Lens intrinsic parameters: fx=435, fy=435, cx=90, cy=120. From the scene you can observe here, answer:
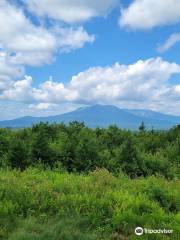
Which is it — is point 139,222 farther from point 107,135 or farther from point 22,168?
point 107,135

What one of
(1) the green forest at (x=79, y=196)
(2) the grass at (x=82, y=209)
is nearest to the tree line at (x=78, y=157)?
(1) the green forest at (x=79, y=196)

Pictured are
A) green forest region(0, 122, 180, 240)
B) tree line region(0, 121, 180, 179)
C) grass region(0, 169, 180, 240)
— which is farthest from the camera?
tree line region(0, 121, 180, 179)

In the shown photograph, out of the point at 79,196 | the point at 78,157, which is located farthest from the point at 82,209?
the point at 78,157

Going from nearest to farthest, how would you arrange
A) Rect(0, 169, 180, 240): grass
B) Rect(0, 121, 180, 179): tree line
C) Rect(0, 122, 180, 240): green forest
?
1. Rect(0, 169, 180, 240): grass
2. Rect(0, 122, 180, 240): green forest
3. Rect(0, 121, 180, 179): tree line

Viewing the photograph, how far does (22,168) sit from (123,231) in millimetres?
8325

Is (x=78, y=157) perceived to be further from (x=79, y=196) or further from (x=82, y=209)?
(x=82, y=209)

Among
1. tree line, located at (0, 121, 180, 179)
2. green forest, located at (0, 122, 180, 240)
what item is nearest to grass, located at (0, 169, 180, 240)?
green forest, located at (0, 122, 180, 240)

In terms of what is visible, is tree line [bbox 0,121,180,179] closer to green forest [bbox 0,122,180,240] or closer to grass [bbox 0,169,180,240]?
green forest [bbox 0,122,180,240]

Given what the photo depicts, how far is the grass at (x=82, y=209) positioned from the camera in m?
10.1

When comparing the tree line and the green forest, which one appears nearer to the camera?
the green forest

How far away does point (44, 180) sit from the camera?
45.7ft

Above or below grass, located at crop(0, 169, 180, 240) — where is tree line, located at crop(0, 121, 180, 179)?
above

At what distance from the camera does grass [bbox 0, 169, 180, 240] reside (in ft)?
33.1

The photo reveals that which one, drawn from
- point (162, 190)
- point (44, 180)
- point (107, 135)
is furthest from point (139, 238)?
point (107, 135)
